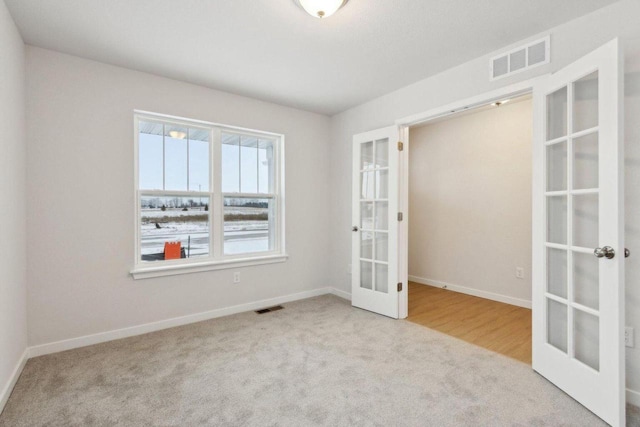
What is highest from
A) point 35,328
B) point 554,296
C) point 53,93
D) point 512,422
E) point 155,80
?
point 155,80

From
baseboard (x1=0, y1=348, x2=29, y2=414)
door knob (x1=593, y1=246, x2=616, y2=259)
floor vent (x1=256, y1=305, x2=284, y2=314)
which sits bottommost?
floor vent (x1=256, y1=305, x2=284, y2=314)

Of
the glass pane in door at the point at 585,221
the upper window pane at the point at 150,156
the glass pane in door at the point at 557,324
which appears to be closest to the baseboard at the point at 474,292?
the glass pane in door at the point at 557,324

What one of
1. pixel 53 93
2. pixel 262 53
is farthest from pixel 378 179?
pixel 53 93

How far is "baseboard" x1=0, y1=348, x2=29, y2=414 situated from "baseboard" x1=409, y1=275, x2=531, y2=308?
483 centimetres

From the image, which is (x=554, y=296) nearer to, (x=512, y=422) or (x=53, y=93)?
(x=512, y=422)

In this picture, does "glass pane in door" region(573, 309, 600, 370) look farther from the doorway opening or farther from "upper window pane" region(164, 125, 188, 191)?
"upper window pane" region(164, 125, 188, 191)

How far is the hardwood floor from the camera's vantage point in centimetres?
283

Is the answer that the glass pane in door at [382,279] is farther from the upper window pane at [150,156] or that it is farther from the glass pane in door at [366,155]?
the upper window pane at [150,156]

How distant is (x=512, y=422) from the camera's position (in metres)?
1.78

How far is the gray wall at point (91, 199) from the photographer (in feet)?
8.56

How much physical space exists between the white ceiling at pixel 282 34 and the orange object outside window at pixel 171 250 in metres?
1.74

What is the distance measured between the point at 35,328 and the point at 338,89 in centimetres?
363

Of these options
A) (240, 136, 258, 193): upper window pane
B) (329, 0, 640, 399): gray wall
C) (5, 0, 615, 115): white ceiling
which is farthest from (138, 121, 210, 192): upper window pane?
(329, 0, 640, 399): gray wall

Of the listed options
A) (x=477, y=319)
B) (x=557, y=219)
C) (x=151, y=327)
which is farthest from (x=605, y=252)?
(x=151, y=327)
